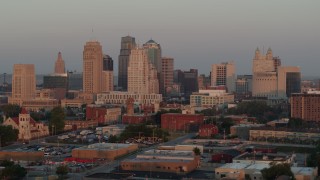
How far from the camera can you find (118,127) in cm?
4375

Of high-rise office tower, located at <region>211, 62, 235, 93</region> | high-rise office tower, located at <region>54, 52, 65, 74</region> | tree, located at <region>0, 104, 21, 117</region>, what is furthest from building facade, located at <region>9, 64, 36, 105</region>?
high-rise office tower, located at <region>211, 62, 235, 93</region>

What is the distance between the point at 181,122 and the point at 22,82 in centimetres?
3258

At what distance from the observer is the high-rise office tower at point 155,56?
88.7m

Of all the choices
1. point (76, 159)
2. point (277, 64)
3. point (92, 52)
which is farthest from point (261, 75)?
point (76, 159)

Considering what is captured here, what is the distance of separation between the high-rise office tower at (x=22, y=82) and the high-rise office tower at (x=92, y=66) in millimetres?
8345

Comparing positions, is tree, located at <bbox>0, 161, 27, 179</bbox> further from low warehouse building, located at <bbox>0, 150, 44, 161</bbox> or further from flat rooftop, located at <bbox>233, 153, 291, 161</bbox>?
flat rooftop, located at <bbox>233, 153, 291, 161</bbox>

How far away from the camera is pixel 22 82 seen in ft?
244

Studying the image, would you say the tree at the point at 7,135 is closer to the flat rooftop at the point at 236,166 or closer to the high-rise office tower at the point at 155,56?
the flat rooftop at the point at 236,166

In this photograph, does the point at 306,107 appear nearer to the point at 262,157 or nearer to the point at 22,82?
the point at 262,157

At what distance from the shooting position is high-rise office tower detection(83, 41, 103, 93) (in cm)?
8094

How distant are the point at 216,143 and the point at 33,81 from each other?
4269 centimetres

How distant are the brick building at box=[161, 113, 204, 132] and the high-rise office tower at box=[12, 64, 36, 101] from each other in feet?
100.0

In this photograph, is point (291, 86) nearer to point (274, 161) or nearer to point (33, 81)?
point (33, 81)

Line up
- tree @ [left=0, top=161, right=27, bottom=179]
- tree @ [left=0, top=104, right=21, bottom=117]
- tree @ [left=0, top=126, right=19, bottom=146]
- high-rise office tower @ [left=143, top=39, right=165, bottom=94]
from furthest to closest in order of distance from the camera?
high-rise office tower @ [left=143, top=39, right=165, bottom=94] < tree @ [left=0, top=104, right=21, bottom=117] < tree @ [left=0, top=126, right=19, bottom=146] < tree @ [left=0, top=161, right=27, bottom=179]
